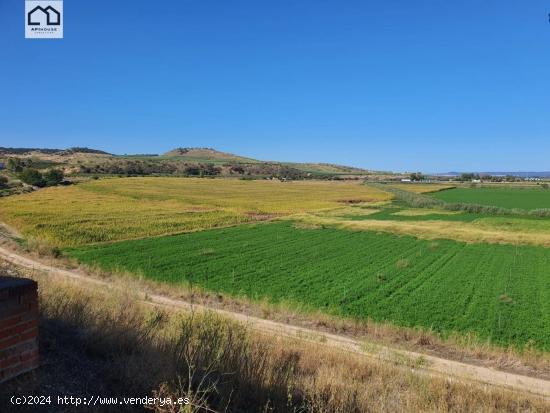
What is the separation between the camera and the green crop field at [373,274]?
1777cm

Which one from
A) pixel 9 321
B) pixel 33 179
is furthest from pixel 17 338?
pixel 33 179

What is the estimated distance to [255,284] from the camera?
22188 millimetres

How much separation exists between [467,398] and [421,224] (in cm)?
4523

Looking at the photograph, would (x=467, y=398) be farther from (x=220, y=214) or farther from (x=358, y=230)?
(x=220, y=214)

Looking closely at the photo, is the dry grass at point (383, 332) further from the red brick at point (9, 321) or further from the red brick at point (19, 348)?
the red brick at point (9, 321)

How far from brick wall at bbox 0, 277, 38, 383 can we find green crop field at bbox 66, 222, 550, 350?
44.7 feet

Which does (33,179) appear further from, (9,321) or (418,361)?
(9,321)

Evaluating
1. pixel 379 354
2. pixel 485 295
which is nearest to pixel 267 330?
pixel 379 354

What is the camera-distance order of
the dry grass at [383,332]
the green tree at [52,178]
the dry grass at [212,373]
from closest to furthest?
the dry grass at [212,373]
the dry grass at [383,332]
the green tree at [52,178]

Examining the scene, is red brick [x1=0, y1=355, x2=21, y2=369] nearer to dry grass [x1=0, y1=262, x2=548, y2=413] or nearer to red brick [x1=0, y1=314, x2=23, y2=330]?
dry grass [x1=0, y1=262, x2=548, y2=413]

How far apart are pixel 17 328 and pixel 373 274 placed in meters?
22.2

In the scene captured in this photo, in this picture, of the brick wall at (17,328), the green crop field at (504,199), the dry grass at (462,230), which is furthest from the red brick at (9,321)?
the green crop field at (504,199)

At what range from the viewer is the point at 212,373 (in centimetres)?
631

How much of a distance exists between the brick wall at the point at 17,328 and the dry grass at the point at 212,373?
18cm
